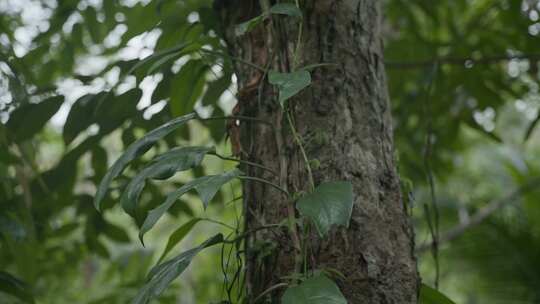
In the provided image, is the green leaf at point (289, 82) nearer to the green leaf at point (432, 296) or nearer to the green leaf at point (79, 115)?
the green leaf at point (432, 296)

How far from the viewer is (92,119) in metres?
1.26

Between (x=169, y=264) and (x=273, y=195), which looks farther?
(x=273, y=195)

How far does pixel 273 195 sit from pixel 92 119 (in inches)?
19.2

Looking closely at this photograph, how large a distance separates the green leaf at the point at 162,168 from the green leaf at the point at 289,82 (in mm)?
153

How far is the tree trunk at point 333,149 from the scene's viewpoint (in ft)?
2.90

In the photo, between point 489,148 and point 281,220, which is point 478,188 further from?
point 281,220

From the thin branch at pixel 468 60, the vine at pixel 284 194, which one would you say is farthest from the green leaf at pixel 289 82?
the thin branch at pixel 468 60

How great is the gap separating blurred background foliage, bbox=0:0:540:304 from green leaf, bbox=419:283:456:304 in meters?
0.14

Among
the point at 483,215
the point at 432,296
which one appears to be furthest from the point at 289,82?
the point at 483,215

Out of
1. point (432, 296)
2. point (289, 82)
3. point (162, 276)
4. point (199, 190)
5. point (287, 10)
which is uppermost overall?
point (287, 10)

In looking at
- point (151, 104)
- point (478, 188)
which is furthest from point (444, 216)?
point (478, 188)

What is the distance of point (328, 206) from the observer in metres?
0.72

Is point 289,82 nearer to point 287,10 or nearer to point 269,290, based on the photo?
point 287,10

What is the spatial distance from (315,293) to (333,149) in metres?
0.27
